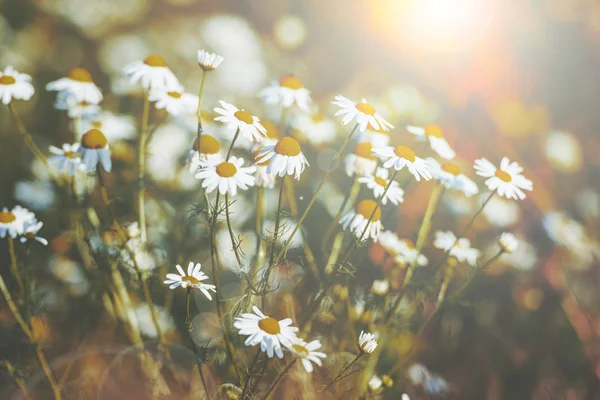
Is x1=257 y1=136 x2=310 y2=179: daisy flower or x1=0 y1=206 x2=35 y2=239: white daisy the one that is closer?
x1=257 y1=136 x2=310 y2=179: daisy flower

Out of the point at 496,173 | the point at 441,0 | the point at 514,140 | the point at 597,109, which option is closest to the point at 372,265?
the point at 496,173

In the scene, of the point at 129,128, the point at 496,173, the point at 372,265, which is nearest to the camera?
the point at 496,173

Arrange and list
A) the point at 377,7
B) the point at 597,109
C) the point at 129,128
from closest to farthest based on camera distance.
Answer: the point at 129,128 → the point at 377,7 → the point at 597,109

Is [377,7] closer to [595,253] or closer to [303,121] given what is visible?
[303,121]

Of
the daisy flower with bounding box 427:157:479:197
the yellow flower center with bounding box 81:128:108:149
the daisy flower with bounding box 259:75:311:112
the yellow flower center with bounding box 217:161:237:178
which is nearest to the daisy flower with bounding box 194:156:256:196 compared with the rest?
the yellow flower center with bounding box 217:161:237:178

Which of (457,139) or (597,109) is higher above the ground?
(597,109)

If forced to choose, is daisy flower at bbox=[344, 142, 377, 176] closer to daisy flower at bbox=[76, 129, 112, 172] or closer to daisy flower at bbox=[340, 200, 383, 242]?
daisy flower at bbox=[340, 200, 383, 242]

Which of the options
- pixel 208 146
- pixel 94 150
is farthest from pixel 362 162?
pixel 94 150
